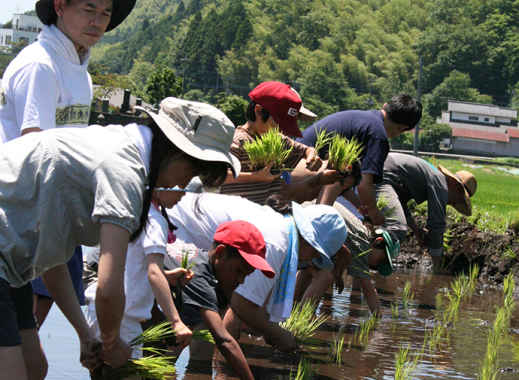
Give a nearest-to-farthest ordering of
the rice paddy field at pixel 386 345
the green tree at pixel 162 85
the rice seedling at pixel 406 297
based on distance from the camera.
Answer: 1. the rice paddy field at pixel 386 345
2. the rice seedling at pixel 406 297
3. the green tree at pixel 162 85

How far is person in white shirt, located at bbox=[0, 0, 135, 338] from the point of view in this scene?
3.32 m

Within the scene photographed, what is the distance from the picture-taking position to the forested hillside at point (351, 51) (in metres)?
141

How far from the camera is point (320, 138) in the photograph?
6.02 meters

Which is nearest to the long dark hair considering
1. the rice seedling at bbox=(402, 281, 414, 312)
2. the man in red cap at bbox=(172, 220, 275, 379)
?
the man in red cap at bbox=(172, 220, 275, 379)

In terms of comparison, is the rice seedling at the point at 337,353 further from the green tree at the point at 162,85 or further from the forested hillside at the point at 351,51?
the forested hillside at the point at 351,51

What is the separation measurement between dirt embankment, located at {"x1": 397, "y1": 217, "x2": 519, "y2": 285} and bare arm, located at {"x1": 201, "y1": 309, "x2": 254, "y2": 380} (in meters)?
6.90

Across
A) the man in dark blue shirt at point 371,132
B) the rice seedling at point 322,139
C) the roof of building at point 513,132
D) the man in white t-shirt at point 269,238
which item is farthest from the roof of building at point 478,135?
the man in white t-shirt at point 269,238

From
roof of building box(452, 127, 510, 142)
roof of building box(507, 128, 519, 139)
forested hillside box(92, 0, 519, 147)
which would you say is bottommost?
roof of building box(452, 127, 510, 142)

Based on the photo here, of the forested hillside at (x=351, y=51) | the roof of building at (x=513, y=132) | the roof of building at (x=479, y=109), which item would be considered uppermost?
the forested hillside at (x=351, y=51)

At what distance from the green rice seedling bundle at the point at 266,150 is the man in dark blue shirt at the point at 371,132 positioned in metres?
0.83

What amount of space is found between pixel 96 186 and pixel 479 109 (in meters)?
130

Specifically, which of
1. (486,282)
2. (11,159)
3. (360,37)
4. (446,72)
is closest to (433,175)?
(486,282)

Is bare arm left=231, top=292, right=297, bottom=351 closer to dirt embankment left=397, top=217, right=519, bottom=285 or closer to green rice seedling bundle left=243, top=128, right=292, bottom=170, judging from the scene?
green rice seedling bundle left=243, top=128, right=292, bottom=170

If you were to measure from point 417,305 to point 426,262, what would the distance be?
311 centimetres
